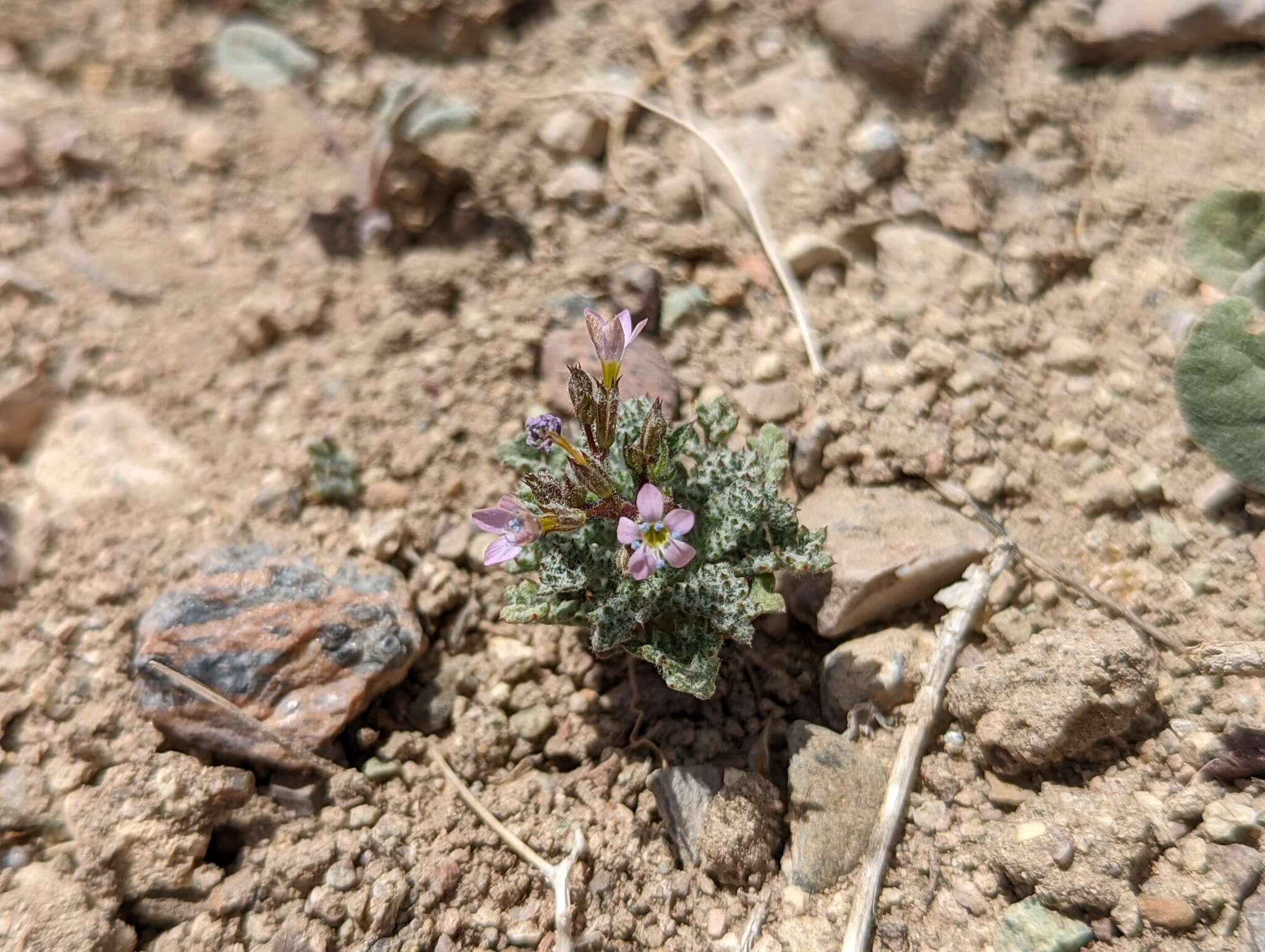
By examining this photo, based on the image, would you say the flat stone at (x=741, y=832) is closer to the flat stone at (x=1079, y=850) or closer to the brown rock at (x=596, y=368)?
the flat stone at (x=1079, y=850)

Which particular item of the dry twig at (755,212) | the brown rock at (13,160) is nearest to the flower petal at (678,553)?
the dry twig at (755,212)

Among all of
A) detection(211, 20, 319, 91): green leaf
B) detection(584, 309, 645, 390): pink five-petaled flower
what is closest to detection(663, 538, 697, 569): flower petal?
detection(584, 309, 645, 390): pink five-petaled flower

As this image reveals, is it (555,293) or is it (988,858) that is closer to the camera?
(988,858)

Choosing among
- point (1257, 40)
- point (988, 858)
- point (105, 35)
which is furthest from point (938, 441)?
point (105, 35)

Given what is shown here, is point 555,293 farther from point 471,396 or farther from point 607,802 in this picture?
point 607,802

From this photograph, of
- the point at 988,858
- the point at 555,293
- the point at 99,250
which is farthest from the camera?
the point at 99,250

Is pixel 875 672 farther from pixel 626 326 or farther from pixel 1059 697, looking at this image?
pixel 626 326
